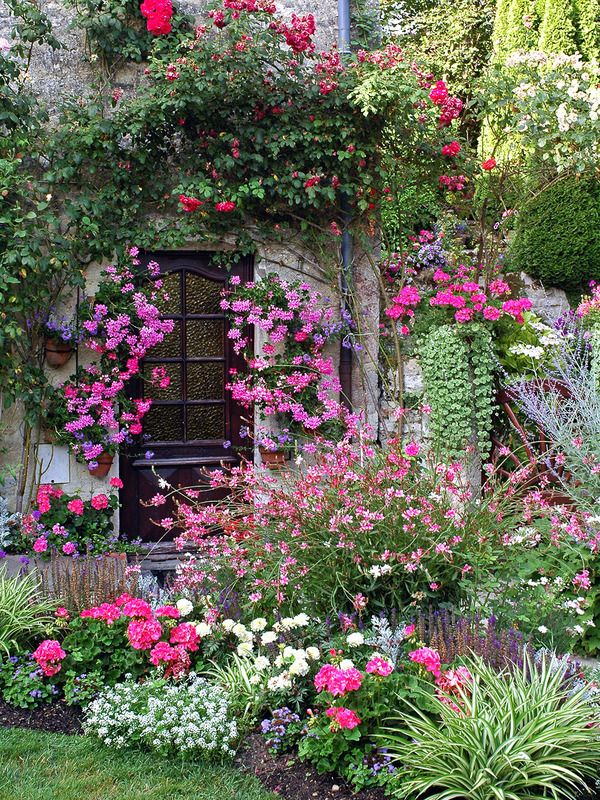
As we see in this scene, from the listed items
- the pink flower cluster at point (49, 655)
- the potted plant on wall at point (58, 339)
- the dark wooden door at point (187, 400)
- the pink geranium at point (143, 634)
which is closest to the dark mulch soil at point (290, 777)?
the pink geranium at point (143, 634)

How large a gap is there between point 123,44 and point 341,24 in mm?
1574

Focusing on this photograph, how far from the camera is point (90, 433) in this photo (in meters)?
6.11

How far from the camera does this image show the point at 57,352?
6055mm

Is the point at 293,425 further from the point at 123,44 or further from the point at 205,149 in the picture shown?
the point at 123,44

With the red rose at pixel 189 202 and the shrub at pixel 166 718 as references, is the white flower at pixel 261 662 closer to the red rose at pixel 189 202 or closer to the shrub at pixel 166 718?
the shrub at pixel 166 718

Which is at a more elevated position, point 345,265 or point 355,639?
point 345,265

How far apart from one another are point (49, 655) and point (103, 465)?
2303 millimetres

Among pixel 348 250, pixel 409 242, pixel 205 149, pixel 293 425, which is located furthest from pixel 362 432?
pixel 409 242

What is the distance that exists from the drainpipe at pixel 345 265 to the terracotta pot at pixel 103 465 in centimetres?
178

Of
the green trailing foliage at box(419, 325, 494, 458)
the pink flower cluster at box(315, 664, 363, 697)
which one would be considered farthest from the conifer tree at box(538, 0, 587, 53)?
the pink flower cluster at box(315, 664, 363, 697)

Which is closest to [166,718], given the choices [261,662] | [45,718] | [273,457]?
[261,662]

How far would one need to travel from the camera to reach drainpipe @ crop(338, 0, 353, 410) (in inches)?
248

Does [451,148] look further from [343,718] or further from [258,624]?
[343,718]

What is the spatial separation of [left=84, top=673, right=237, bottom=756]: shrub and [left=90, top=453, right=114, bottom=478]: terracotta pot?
2.51 metres
